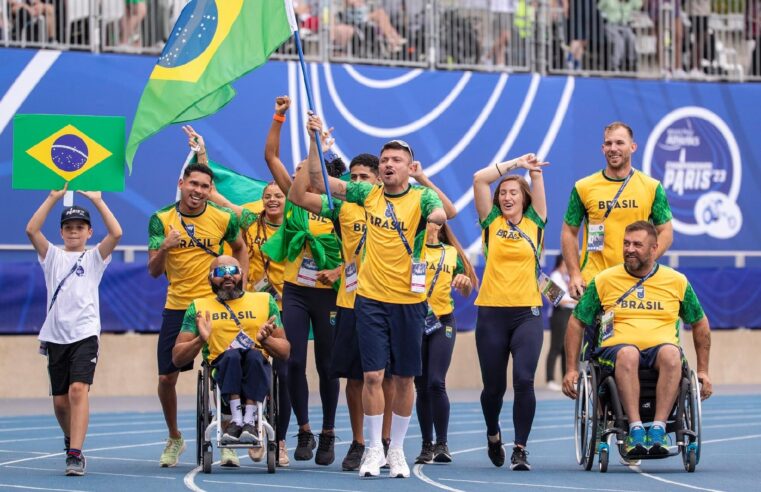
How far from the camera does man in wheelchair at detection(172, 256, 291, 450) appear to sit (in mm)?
10828

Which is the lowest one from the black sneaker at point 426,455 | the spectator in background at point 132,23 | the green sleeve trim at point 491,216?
the black sneaker at point 426,455

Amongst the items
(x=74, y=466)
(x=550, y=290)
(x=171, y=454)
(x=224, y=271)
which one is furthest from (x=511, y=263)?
Answer: (x=74, y=466)

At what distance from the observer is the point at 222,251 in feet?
Answer: 38.5

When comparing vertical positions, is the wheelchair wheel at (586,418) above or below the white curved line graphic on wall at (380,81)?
below

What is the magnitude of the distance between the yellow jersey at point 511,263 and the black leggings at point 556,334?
9882mm

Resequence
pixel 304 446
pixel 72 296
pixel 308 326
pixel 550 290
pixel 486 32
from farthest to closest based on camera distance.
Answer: pixel 486 32 < pixel 304 446 < pixel 308 326 < pixel 72 296 < pixel 550 290

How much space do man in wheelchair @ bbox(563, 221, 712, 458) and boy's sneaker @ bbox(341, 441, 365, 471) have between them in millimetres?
1554

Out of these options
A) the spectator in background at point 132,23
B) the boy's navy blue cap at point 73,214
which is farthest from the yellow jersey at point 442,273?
the spectator in background at point 132,23

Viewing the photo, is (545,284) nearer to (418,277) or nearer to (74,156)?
(418,277)

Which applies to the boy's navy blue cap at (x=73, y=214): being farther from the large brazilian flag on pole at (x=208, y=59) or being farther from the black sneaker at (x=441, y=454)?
the black sneaker at (x=441, y=454)

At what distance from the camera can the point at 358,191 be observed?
10.9 meters

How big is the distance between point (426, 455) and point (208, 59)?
3.34 meters

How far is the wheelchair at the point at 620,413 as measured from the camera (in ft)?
34.7

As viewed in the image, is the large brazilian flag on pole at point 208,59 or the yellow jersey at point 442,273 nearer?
the large brazilian flag on pole at point 208,59
